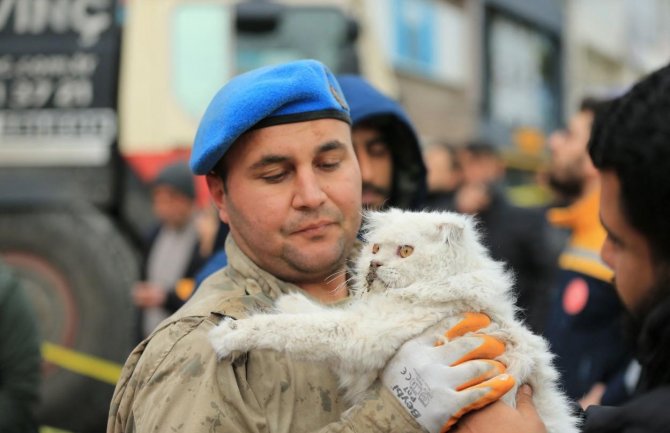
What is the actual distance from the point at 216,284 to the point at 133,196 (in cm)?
554

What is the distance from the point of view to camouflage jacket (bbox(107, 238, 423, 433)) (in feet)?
7.25

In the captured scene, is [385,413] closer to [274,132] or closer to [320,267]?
[320,267]

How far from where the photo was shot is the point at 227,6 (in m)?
7.94

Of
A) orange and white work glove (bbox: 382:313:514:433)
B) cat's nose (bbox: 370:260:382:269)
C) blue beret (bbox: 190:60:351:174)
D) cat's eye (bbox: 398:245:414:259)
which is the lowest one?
orange and white work glove (bbox: 382:313:514:433)

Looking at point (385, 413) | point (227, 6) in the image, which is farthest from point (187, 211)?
point (385, 413)

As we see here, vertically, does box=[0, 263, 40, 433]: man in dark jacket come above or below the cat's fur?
below

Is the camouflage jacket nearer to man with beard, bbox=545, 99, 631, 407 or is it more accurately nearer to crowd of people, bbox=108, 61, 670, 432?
crowd of people, bbox=108, 61, 670, 432

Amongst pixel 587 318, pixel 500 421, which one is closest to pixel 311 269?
pixel 500 421

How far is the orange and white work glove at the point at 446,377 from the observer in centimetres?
220

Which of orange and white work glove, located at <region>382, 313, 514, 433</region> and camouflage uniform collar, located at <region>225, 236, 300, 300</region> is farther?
camouflage uniform collar, located at <region>225, 236, 300, 300</region>

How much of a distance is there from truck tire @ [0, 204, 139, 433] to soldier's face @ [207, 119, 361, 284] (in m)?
A: 5.16

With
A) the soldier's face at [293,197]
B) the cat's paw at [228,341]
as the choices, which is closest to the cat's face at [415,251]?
the soldier's face at [293,197]

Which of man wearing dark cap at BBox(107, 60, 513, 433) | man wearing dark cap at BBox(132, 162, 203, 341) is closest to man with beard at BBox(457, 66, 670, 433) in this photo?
man wearing dark cap at BBox(107, 60, 513, 433)

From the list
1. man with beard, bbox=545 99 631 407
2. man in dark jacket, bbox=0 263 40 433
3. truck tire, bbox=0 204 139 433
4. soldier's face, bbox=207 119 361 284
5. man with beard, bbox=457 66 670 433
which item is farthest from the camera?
truck tire, bbox=0 204 139 433
